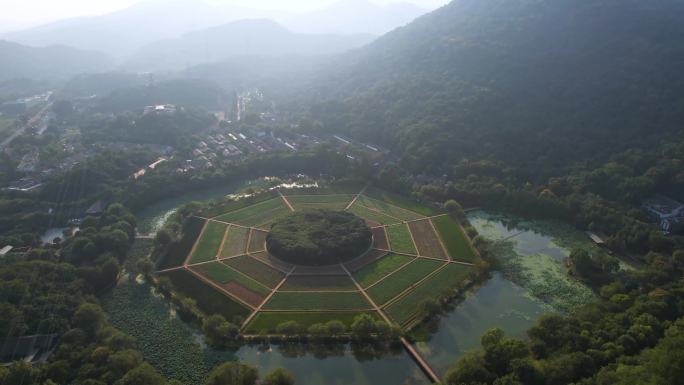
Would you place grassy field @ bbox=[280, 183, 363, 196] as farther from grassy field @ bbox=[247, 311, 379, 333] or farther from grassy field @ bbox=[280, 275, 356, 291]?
grassy field @ bbox=[247, 311, 379, 333]

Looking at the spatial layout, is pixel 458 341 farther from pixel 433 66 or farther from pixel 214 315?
pixel 433 66

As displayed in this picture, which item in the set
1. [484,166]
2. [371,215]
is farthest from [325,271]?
[484,166]

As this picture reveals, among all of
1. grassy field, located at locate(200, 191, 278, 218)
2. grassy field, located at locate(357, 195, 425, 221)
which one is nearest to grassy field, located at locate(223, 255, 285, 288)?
grassy field, located at locate(200, 191, 278, 218)

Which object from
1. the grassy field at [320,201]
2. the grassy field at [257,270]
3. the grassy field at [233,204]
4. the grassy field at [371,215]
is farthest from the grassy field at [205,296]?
the grassy field at [371,215]

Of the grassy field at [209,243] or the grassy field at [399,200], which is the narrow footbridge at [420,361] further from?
the grassy field at [399,200]

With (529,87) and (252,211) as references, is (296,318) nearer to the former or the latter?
(252,211)

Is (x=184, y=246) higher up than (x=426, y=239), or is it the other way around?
(x=426, y=239)
